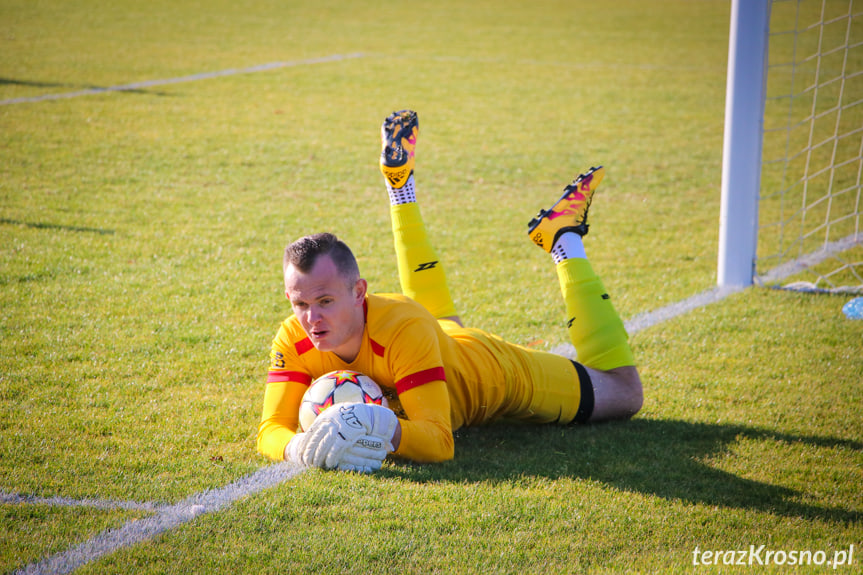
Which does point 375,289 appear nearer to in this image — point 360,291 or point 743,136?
point 360,291

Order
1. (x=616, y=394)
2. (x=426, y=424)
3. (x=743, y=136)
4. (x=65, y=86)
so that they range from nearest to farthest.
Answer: (x=426, y=424)
(x=616, y=394)
(x=743, y=136)
(x=65, y=86)

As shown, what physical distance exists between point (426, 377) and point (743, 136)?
157 inches

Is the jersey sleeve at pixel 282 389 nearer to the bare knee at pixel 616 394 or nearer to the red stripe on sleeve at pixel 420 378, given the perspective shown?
the red stripe on sleeve at pixel 420 378

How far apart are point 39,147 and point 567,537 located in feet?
29.7

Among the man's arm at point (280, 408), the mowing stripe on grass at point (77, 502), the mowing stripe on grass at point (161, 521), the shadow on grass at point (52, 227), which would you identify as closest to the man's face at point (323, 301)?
the man's arm at point (280, 408)

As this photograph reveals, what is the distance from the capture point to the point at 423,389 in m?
3.71

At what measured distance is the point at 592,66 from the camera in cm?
1875

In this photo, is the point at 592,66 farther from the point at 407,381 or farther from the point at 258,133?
the point at 407,381

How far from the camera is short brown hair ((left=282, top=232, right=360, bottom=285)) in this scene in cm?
352

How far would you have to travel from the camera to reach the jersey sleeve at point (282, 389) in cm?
392

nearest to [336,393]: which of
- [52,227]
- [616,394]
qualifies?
[616,394]

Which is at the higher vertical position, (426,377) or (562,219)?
(562,219)

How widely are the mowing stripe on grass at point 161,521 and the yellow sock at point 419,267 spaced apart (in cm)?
154

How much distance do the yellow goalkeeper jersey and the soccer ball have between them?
88mm
